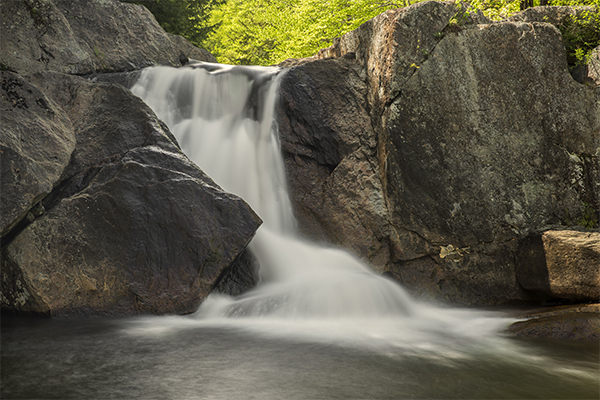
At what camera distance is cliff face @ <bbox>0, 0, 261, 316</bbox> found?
474cm

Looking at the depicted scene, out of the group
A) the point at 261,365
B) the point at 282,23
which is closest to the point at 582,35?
the point at 261,365

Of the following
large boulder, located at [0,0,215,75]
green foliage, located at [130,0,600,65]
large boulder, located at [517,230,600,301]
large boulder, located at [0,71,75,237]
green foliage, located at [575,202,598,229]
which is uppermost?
green foliage, located at [130,0,600,65]

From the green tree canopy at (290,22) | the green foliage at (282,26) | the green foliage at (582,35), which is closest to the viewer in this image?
the green foliage at (582,35)

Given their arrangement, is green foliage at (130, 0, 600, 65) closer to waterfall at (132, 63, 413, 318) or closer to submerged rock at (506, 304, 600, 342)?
waterfall at (132, 63, 413, 318)

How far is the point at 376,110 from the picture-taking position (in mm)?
6582

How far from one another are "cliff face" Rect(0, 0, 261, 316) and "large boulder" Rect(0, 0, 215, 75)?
1.00 m

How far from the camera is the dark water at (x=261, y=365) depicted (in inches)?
114

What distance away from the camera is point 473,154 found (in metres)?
5.93

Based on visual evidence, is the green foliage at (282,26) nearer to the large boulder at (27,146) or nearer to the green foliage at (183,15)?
the green foliage at (183,15)

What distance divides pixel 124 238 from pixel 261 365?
2391 mm

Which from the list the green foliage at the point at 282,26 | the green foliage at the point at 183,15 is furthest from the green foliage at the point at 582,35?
the green foliage at the point at 183,15

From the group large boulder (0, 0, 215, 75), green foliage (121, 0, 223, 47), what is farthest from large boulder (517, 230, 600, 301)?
green foliage (121, 0, 223, 47)

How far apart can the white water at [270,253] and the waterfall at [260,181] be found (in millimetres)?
14

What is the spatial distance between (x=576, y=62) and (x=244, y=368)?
6.37m
